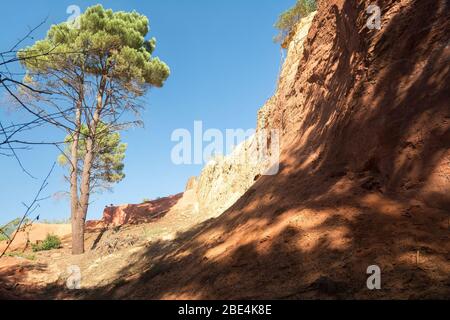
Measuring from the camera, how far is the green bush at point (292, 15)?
24.6 m

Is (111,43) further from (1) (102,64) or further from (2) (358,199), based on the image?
(2) (358,199)

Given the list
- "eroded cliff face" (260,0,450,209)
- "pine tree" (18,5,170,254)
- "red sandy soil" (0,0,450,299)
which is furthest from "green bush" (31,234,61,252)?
"eroded cliff face" (260,0,450,209)

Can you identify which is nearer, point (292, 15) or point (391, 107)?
point (391, 107)

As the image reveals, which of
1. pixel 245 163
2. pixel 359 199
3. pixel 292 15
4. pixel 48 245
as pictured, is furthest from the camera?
pixel 292 15

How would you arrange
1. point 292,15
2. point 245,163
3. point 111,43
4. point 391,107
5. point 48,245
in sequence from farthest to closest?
point 292,15 → point 48,245 → point 245,163 → point 111,43 → point 391,107

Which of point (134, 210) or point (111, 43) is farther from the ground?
point (111, 43)

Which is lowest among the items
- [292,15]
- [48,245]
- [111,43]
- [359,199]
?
[48,245]

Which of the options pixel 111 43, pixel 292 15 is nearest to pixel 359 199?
pixel 111 43

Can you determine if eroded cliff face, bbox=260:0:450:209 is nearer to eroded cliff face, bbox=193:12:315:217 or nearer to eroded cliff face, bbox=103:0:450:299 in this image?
eroded cliff face, bbox=103:0:450:299

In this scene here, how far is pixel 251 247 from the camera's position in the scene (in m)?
4.57

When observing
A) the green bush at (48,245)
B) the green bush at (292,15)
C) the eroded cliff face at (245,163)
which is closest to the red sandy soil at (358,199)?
the eroded cliff face at (245,163)

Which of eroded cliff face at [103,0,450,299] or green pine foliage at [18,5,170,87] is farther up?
green pine foliage at [18,5,170,87]

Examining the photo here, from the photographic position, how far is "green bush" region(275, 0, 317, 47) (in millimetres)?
24580

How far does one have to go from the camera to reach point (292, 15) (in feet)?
82.8
